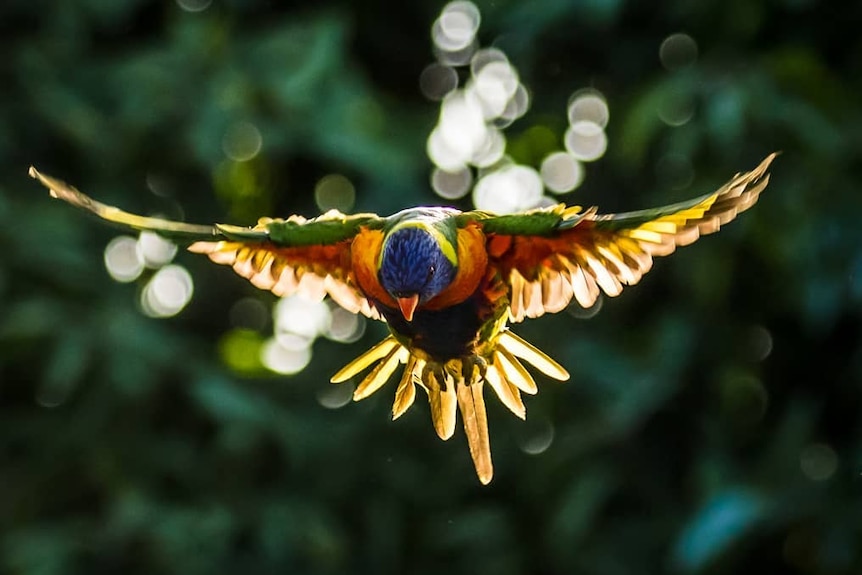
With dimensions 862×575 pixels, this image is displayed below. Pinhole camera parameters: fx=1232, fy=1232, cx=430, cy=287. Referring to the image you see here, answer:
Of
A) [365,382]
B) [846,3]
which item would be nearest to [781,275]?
[846,3]

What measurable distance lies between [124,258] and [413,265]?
2426 mm

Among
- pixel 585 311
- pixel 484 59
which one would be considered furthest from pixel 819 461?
pixel 484 59

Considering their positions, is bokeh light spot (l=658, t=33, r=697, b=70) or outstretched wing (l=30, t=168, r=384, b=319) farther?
bokeh light spot (l=658, t=33, r=697, b=70)

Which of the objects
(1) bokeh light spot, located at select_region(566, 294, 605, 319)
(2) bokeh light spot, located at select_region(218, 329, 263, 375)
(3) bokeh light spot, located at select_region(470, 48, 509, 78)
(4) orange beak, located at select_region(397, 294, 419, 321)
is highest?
(3) bokeh light spot, located at select_region(470, 48, 509, 78)

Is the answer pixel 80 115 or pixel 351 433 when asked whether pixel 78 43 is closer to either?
pixel 80 115

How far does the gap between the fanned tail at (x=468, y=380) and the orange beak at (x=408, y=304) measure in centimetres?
25

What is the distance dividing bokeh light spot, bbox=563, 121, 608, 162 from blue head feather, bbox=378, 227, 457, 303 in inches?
85.5

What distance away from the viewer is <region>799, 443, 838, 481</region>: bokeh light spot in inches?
144

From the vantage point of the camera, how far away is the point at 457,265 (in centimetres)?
195

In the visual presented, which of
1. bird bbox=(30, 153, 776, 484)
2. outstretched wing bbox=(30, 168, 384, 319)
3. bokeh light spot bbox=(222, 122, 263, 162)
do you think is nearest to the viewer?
bird bbox=(30, 153, 776, 484)

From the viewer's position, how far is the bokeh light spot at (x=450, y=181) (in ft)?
13.1

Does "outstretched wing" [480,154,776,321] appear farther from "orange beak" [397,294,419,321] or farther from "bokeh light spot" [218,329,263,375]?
"bokeh light spot" [218,329,263,375]

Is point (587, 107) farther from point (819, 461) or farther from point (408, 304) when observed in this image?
point (408, 304)

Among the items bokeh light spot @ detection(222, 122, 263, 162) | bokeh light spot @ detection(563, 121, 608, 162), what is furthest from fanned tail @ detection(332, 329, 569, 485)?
bokeh light spot @ detection(563, 121, 608, 162)
